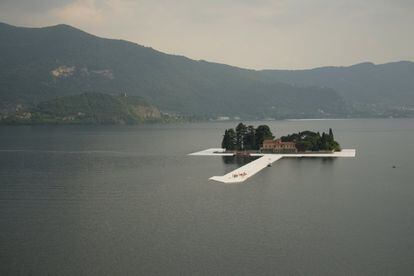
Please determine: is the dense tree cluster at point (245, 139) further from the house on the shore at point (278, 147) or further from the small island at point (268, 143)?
the house on the shore at point (278, 147)

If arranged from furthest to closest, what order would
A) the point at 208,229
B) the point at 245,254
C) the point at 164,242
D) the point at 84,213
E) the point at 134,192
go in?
the point at 134,192, the point at 84,213, the point at 208,229, the point at 164,242, the point at 245,254

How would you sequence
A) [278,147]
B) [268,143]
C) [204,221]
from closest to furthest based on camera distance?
[204,221] < [278,147] < [268,143]

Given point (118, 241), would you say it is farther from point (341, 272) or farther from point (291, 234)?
point (341, 272)

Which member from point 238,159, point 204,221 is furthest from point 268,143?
point 204,221

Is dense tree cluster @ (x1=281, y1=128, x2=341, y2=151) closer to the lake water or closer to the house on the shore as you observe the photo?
the house on the shore

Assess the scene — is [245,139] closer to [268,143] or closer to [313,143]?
[268,143]

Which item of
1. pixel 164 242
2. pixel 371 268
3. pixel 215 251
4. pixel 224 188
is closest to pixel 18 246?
pixel 164 242

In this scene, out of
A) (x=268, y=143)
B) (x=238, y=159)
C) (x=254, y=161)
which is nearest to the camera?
(x=254, y=161)

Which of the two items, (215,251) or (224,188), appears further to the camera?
(224,188)
